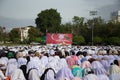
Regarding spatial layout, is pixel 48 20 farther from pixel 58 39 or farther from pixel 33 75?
pixel 33 75

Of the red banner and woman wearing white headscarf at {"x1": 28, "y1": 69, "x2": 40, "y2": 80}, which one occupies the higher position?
woman wearing white headscarf at {"x1": 28, "y1": 69, "x2": 40, "y2": 80}

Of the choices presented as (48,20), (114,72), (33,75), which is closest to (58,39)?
(114,72)

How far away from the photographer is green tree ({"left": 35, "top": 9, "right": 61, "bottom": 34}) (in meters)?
102

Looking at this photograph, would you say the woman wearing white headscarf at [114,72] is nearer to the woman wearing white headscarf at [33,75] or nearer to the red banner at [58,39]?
the woman wearing white headscarf at [33,75]

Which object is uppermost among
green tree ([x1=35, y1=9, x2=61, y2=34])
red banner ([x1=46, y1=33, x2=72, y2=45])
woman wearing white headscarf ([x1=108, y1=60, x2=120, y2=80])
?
green tree ([x1=35, y1=9, x2=61, y2=34])

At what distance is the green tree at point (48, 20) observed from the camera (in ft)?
335

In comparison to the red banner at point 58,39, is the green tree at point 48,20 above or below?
above

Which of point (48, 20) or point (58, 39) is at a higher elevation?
point (48, 20)

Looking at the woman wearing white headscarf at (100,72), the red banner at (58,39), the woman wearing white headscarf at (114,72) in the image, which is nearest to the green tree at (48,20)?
the red banner at (58,39)

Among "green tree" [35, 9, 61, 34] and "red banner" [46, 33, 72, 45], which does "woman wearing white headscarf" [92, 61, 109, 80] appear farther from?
"green tree" [35, 9, 61, 34]

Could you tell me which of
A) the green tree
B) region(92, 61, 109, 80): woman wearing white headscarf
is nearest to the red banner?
region(92, 61, 109, 80): woman wearing white headscarf

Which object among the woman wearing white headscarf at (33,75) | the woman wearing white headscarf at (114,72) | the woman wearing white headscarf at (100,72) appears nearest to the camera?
the woman wearing white headscarf at (100,72)

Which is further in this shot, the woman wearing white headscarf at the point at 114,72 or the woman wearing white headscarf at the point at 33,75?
the woman wearing white headscarf at the point at 114,72

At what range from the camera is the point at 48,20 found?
103 metres
